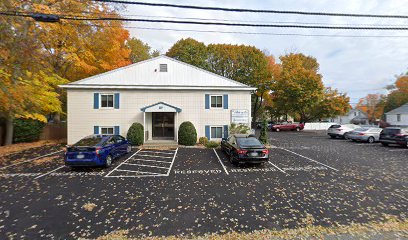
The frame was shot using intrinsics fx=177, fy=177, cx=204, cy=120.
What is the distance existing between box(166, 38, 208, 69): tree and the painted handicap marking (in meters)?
25.3

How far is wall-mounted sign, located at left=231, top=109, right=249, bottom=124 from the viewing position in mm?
15594

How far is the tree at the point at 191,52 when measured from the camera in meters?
32.8

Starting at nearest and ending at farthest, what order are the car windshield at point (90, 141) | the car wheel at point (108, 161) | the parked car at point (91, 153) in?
1. the parked car at point (91, 153)
2. the car windshield at point (90, 141)
3. the car wheel at point (108, 161)

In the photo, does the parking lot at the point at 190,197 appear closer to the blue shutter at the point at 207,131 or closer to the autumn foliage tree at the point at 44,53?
the autumn foliage tree at the point at 44,53

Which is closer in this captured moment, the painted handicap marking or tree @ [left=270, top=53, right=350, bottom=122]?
the painted handicap marking

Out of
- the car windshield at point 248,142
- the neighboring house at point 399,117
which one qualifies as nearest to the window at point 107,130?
the car windshield at point 248,142

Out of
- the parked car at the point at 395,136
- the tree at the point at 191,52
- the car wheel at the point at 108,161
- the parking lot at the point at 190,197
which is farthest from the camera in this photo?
the tree at the point at 191,52

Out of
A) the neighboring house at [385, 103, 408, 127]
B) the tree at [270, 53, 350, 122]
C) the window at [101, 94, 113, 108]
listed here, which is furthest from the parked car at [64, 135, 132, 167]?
the neighboring house at [385, 103, 408, 127]

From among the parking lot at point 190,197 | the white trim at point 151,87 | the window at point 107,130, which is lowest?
the parking lot at point 190,197

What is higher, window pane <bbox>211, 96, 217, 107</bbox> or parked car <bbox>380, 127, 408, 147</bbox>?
window pane <bbox>211, 96, 217, 107</bbox>

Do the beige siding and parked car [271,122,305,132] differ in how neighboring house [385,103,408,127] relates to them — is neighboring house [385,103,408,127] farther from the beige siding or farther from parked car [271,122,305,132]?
the beige siding

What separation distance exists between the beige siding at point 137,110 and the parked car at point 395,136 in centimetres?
1141

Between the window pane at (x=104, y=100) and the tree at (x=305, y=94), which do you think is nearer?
the window pane at (x=104, y=100)

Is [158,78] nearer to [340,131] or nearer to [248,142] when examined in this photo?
[248,142]
